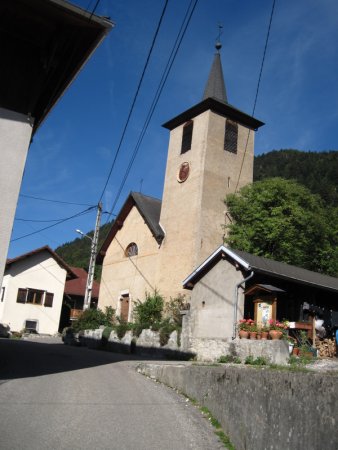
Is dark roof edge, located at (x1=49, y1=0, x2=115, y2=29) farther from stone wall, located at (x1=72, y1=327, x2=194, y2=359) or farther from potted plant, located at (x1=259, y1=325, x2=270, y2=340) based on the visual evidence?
stone wall, located at (x1=72, y1=327, x2=194, y2=359)

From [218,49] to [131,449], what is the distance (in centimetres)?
3132

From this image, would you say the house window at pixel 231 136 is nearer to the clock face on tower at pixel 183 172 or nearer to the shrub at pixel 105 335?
the clock face on tower at pixel 183 172

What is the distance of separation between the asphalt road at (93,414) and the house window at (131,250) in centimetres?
1818

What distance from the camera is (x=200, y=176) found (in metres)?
25.0

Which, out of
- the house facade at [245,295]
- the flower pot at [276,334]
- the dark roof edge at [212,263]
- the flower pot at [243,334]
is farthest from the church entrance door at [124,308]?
the flower pot at [276,334]

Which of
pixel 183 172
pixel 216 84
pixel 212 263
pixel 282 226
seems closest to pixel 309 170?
pixel 216 84

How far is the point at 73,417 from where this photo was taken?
6.21 m

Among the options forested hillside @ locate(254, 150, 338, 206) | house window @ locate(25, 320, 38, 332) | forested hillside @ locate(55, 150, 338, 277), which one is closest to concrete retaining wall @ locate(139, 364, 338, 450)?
house window @ locate(25, 320, 38, 332)

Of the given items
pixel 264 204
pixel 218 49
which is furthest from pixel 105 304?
pixel 218 49

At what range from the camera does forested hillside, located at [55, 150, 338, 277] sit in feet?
171

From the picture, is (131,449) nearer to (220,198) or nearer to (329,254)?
(220,198)

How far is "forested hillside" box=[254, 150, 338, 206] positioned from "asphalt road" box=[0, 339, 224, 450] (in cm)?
4001

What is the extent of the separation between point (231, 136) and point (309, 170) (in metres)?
38.6

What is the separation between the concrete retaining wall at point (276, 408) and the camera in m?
3.31
